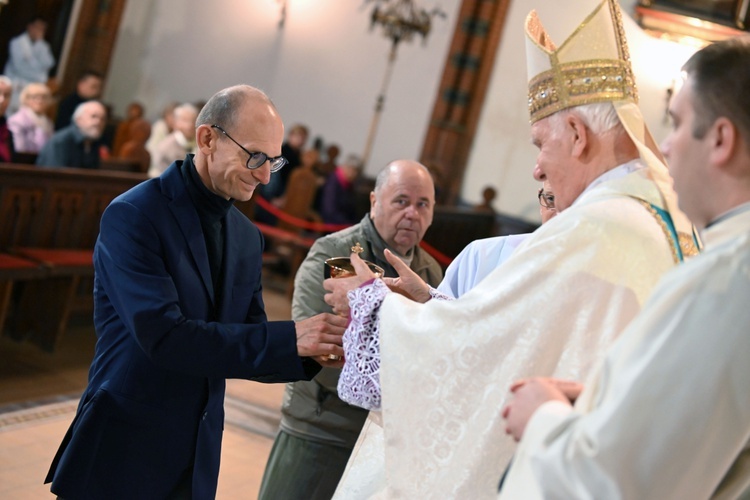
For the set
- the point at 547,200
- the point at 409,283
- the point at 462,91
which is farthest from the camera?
the point at 462,91

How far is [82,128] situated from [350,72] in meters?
6.10

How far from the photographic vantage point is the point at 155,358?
2371 mm

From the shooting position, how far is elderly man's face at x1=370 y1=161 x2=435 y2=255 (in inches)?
150

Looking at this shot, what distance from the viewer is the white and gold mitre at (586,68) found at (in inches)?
89.0

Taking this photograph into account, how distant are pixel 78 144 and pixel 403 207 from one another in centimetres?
457

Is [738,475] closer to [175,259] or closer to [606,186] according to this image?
[606,186]

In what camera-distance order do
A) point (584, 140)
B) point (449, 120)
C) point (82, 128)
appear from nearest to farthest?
1. point (584, 140)
2. point (82, 128)
3. point (449, 120)

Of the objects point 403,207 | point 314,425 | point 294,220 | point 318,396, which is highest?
point 403,207

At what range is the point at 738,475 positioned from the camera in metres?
1.77

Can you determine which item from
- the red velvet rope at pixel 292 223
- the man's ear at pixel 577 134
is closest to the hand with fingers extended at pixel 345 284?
the man's ear at pixel 577 134

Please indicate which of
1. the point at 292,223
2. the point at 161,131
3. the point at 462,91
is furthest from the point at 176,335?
the point at 462,91

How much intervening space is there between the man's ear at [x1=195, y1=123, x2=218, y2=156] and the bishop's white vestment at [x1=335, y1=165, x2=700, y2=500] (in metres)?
0.70

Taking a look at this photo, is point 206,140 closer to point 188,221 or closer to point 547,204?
point 188,221

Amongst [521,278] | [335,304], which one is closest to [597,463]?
[521,278]
